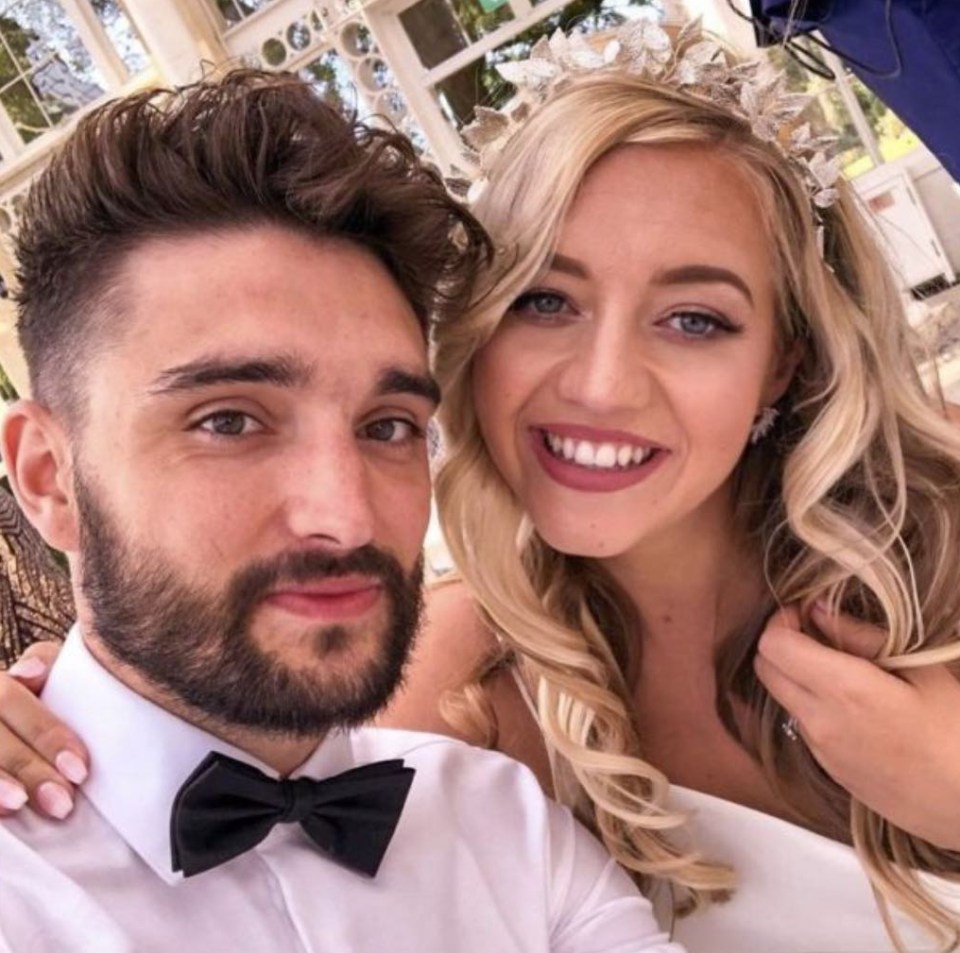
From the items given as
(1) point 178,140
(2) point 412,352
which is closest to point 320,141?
(1) point 178,140

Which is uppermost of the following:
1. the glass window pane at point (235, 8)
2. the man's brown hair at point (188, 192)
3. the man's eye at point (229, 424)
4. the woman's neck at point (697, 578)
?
the glass window pane at point (235, 8)

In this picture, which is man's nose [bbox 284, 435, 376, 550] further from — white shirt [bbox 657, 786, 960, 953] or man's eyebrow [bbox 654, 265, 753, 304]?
white shirt [bbox 657, 786, 960, 953]

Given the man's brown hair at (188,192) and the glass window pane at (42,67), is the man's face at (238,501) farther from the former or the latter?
the glass window pane at (42,67)

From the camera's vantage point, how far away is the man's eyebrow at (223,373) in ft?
3.47

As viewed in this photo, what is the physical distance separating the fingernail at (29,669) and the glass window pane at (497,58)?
356 centimetres

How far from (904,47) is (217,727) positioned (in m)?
1.18

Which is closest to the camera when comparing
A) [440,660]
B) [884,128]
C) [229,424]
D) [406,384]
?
[229,424]

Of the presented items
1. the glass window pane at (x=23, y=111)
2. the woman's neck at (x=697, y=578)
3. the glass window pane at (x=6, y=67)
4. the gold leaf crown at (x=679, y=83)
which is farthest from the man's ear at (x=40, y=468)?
the glass window pane at (x=6, y=67)

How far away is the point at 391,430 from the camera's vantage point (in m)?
1.24

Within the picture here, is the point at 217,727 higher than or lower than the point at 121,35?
lower

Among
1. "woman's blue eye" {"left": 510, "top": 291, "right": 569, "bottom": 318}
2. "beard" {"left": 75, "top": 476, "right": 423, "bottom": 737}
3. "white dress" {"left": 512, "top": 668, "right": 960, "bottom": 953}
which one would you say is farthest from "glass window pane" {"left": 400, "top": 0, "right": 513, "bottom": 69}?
"beard" {"left": 75, "top": 476, "right": 423, "bottom": 737}

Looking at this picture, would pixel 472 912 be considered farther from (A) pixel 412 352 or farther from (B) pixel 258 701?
(A) pixel 412 352

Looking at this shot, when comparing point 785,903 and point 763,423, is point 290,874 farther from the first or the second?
point 763,423

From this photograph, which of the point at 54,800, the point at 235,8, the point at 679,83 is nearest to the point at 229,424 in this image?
the point at 54,800
